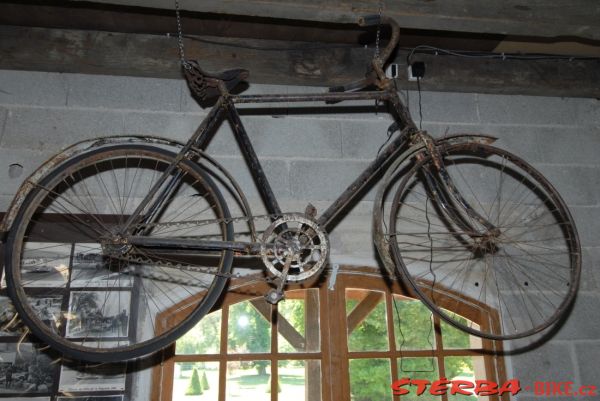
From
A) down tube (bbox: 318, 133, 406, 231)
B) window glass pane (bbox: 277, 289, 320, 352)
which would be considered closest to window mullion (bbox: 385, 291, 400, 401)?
window glass pane (bbox: 277, 289, 320, 352)

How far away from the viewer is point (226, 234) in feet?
5.32

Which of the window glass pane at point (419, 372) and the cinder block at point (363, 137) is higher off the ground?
the cinder block at point (363, 137)

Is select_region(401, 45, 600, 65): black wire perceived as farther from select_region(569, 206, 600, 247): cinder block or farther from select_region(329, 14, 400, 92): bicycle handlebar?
select_region(569, 206, 600, 247): cinder block

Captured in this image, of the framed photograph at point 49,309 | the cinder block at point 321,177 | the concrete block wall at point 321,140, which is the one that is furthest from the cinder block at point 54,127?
the cinder block at point 321,177

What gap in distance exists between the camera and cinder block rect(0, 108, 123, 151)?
2029 millimetres

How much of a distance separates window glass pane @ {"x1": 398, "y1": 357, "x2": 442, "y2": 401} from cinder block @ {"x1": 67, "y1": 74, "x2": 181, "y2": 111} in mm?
1584

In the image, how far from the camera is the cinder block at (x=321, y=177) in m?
2.13

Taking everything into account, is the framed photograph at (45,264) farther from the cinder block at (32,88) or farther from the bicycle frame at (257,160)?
the cinder block at (32,88)

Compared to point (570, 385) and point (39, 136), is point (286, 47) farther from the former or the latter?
point (570, 385)

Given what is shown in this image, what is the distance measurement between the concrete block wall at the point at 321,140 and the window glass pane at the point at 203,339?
1.83ft

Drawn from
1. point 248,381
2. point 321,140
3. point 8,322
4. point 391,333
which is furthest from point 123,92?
point 391,333

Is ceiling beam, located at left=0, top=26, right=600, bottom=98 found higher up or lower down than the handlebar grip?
higher up

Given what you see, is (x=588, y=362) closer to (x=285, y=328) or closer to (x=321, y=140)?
(x=285, y=328)

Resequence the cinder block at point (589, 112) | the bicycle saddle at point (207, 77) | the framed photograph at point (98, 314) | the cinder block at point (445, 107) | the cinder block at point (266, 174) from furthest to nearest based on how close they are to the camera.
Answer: the cinder block at point (589, 112), the cinder block at point (445, 107), the cinder block at point (266, 174), the framed photograph at point (98, 314), the bicycle saddle at point (207, 77)
